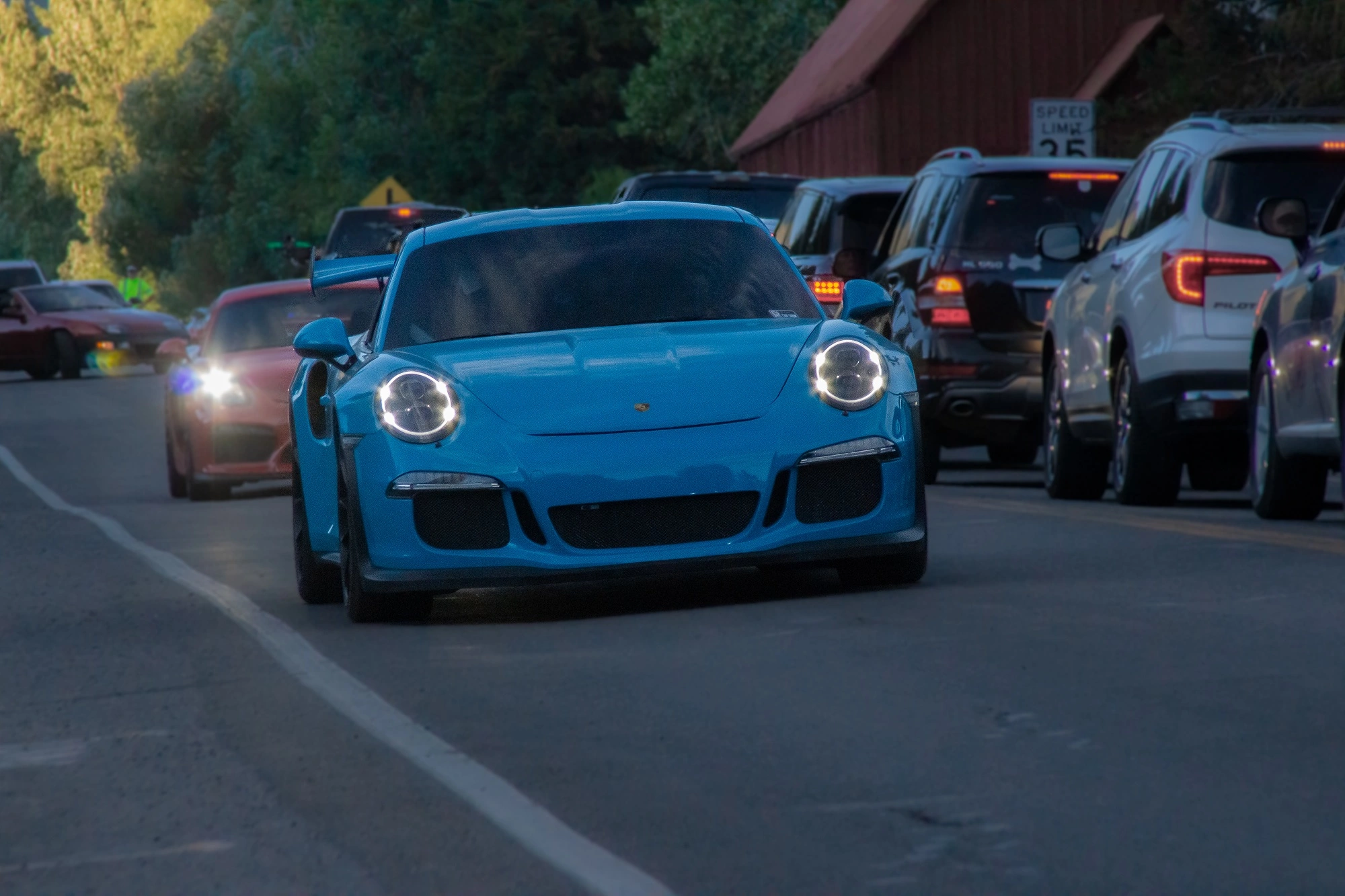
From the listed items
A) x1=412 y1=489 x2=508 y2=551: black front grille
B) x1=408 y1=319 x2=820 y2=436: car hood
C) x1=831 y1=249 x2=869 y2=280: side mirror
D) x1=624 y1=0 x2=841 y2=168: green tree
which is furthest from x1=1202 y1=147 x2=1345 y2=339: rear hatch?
x1=624 y1=0 x2=841 y2=168: green tree

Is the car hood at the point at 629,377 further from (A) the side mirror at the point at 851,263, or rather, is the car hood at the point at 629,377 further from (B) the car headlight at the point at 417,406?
(A) the side mirror at the point at 851,263

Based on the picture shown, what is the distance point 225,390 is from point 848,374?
10153 millimetres

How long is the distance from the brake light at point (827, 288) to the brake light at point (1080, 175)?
5.20ft

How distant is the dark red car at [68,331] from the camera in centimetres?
4806

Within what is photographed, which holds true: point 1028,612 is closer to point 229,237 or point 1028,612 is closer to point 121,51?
point 229,237

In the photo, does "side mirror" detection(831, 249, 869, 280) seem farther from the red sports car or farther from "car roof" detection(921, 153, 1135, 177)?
the red sports car

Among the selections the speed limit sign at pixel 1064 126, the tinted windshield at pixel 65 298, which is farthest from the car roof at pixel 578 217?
the tinted windshield at pixel 65 298

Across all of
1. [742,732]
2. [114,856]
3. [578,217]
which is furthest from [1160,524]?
[114,856]

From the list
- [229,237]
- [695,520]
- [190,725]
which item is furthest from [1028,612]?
[229,237]

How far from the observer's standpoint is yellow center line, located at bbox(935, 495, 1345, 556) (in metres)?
11.2

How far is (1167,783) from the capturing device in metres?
5.98

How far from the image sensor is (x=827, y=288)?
1825 centimetres

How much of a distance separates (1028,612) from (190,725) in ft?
9.44

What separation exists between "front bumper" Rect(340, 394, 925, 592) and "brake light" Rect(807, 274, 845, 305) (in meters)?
8.53
